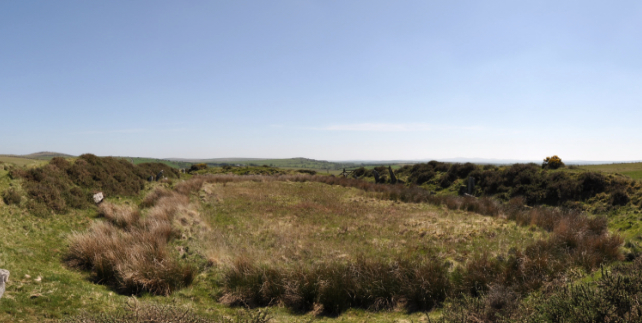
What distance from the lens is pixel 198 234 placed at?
35.2ft

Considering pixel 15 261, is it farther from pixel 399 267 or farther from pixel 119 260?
pixel 399 267

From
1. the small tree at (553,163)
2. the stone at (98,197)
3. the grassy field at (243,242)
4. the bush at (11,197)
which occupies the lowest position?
the grassy field at (243,242)

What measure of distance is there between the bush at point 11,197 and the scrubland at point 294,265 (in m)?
0.04

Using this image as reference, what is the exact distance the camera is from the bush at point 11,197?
29.0 ft

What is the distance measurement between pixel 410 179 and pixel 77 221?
3183 cm

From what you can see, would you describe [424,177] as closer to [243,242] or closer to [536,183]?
[536,183]

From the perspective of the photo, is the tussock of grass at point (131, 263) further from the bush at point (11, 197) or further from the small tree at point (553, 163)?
the small tree at point (553, 163)

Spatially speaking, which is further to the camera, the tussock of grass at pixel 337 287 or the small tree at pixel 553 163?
the small tree at pixel 553 163

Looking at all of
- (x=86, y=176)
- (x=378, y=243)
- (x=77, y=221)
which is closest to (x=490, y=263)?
(x=378, y=243)

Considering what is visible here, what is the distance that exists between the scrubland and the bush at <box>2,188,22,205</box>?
43 mm

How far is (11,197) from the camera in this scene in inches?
353

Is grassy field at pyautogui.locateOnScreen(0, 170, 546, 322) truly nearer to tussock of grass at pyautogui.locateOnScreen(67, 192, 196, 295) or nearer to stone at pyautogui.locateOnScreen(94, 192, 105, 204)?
tussock of grass at pyautogui.locateOnScreen(67, 192, 196, 295)

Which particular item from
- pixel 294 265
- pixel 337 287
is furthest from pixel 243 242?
pixel 337 287

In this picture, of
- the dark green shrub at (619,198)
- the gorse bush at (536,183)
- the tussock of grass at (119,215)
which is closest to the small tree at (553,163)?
the gorse bush at (536,183)
